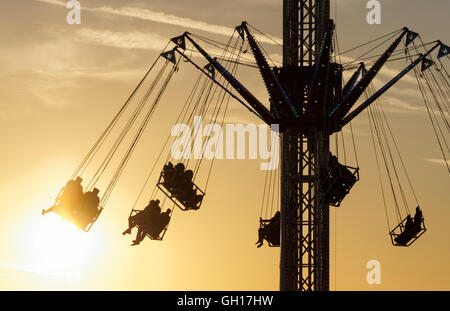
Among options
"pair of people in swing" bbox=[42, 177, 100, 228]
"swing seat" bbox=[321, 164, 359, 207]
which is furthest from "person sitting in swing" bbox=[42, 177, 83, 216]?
"swing seat" bbox=[321, 164, 359, 207]

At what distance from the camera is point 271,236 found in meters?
52.1

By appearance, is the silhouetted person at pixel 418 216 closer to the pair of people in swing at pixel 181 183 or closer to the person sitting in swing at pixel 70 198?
the pair of people in swing at pixel 181 183

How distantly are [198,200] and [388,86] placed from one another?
1126cm

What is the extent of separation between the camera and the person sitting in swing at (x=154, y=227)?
45.8 metres

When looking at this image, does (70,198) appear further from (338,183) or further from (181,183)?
(338,183)

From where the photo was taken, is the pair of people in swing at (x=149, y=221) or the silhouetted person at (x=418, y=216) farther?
the silhouetted person at (x=418, y=216)

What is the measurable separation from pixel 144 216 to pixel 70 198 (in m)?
3.71

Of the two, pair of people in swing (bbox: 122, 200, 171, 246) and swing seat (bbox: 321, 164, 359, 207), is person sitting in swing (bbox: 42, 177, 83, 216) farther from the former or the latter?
swing seat (bbox: 321, 164, 359, 207)

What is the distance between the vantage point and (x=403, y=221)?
47844mm

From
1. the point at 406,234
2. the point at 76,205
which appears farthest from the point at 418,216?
the point at 76,205

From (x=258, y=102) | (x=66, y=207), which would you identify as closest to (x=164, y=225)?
(x=66, y=207)

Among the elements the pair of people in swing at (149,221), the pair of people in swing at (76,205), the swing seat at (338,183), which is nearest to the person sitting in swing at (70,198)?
the pair of people in swing at (76,205)

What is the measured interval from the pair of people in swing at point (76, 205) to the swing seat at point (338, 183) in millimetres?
10110
